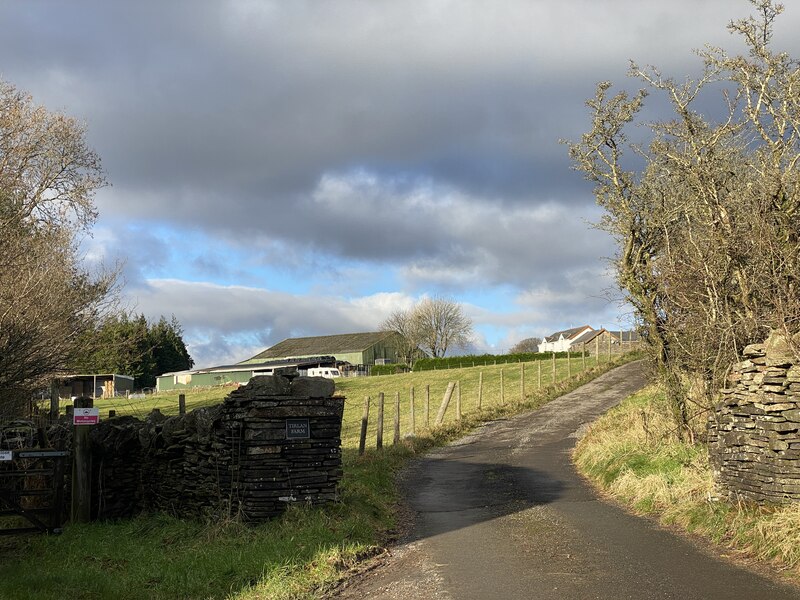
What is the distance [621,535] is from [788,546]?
267 centimetres

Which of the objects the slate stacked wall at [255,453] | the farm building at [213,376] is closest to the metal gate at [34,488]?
the slate stacked wall at [255,453]

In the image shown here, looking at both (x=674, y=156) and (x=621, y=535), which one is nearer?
(x=621, y=535)

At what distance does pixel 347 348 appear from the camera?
9669 centimetres

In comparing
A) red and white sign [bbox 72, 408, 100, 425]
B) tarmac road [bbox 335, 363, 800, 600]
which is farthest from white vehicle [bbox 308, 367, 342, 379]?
red and white sign [bbox 72, 408, 100, 425]

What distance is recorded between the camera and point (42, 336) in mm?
18656

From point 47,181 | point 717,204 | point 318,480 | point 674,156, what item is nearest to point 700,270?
point 717,204

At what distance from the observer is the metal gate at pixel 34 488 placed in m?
14.3

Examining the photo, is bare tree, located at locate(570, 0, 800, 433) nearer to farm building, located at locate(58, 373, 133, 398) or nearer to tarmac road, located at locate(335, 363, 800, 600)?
tarmac road, located at locate(335, 363, 800, 600)

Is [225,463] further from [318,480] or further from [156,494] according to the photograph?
[156,494]

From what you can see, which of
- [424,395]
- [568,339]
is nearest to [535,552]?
[424,395]

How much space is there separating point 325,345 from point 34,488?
276 ft

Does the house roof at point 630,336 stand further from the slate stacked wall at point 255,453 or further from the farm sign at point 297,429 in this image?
the farm sign at point 297,429

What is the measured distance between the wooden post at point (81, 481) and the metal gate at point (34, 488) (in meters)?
0.28

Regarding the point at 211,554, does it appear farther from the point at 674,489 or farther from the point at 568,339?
the point at 568,339
